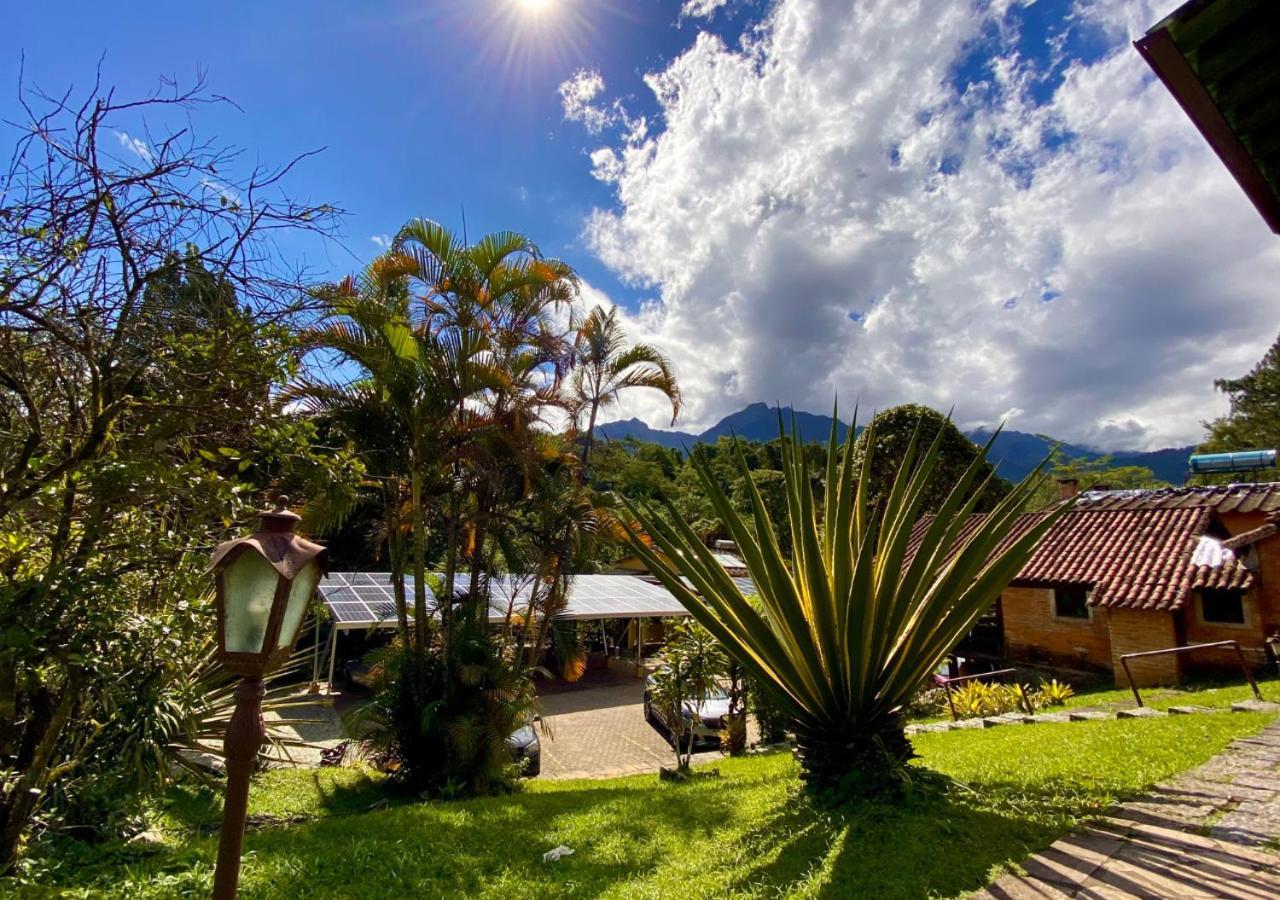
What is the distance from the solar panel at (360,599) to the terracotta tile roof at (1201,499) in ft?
52.6

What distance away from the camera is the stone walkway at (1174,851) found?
9.20 feet

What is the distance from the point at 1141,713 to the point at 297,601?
32.2ft

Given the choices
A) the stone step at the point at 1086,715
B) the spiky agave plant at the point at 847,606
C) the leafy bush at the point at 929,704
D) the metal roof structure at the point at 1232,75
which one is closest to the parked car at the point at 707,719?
the leafy bush at the point at 929,704

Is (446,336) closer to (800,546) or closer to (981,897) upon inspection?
(800,546)

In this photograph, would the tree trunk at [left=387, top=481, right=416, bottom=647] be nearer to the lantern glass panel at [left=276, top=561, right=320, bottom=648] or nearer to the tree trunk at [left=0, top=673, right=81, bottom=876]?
the tree trunk at [left=0, top=673, right=81, bottom=876]

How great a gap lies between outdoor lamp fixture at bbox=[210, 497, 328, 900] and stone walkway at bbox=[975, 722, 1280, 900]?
3.47 meters

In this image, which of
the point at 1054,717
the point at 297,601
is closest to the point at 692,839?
the point at 297,601

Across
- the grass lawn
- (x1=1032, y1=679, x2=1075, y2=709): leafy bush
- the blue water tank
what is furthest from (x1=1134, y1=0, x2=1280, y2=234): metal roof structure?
the blue water tank

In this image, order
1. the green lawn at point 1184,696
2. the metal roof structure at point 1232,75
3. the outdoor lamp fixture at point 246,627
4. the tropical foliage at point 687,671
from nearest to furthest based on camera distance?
the metal roof structure at point 1232,75, the outdoor lamp fixture at point 246,627, the green lawn at point 1184,696, the tropical foliage at point 687,671

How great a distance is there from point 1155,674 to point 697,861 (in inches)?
463

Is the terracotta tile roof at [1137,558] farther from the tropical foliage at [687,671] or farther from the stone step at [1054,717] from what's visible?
the tropical foliage at [687,671]

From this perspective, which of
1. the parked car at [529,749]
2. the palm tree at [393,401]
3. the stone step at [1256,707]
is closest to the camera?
the stone step at [1256,707]

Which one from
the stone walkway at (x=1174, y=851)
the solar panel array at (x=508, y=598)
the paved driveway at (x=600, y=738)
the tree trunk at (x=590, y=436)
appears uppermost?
the tree trunk at (x=590, y=436)

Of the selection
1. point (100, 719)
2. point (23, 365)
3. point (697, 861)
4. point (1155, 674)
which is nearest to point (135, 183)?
point (23, 365)
